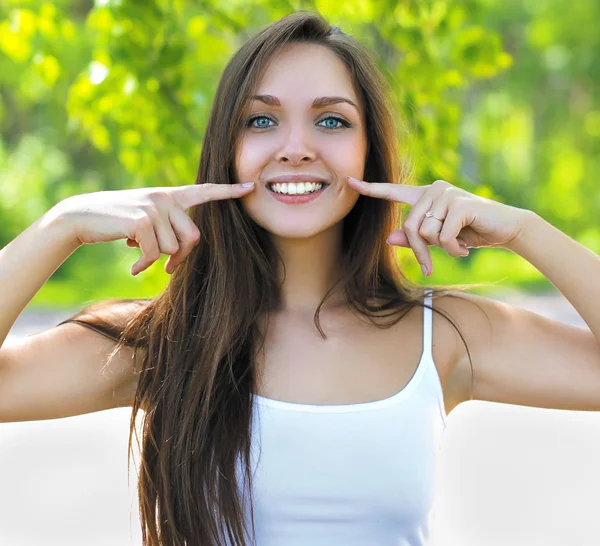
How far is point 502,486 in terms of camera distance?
5609mm

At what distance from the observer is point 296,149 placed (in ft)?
6.77

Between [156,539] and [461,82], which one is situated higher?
[461,82]

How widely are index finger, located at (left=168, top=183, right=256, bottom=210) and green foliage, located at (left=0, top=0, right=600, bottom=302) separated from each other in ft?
2.73

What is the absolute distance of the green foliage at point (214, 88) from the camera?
305 cm

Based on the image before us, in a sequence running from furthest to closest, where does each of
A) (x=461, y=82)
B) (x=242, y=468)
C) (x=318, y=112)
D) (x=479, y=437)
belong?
(x=479, y=437)
(x=461, y=82)
(x=318, y=112)
(x=242, y=468)

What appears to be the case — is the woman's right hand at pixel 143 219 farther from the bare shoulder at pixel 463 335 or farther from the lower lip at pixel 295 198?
the bare shoulder at pixel 463 335

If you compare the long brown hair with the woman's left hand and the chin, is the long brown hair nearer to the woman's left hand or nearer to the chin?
the chin

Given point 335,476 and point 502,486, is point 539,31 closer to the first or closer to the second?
point 502,486

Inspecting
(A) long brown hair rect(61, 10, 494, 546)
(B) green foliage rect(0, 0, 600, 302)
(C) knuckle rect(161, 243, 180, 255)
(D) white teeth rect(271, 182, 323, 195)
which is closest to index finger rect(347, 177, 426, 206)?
(D) white teeth rect(271, 182, 323, 195)

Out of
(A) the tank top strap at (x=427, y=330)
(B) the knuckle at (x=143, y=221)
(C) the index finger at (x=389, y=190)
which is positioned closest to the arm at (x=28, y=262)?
(B) the knuckle at (x=143, y=221)

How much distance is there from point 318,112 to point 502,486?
4033mm

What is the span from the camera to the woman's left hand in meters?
2.02

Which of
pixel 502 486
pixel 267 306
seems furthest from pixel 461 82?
pixel 502 486

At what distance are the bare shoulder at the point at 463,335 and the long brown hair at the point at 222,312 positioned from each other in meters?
0.09
